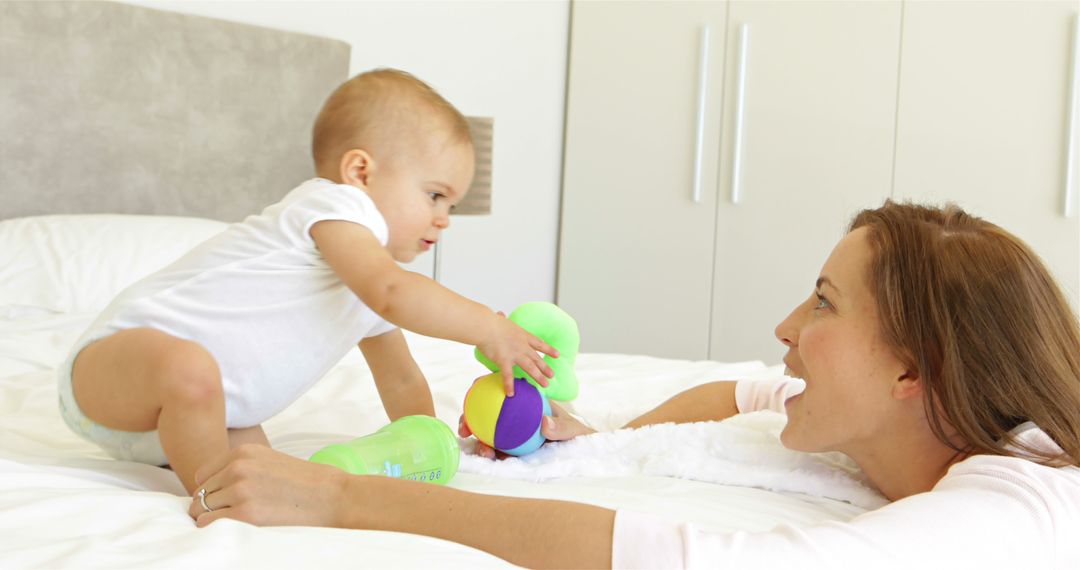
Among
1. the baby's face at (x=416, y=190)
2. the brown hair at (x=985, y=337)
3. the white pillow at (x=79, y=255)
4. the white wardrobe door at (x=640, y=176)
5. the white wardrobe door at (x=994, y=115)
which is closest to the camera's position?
the brown hair at (x=985, y=337)

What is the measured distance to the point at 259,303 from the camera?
1.41 metres

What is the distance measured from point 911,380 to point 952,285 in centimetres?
11

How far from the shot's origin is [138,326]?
4.52 feet

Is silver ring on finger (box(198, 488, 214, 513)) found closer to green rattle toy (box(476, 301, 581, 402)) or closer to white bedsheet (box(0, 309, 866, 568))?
white bedsheet (box(0, 309, 866, 568))

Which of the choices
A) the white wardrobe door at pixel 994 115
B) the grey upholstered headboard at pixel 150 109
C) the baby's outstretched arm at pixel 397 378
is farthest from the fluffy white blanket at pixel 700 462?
the white wardrobe door at pixel 994 115

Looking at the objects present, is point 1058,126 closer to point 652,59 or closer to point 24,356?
point 652,59

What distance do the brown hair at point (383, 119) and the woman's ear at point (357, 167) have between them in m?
0.01

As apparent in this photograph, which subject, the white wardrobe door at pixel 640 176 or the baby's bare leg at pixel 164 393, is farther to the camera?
the white wardrobe door at pixel 640 176

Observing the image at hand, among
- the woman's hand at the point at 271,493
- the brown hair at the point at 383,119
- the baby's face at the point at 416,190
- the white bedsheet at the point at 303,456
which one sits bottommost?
the white bedsheet at the point at 303,456

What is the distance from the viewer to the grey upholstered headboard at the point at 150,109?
2715mm

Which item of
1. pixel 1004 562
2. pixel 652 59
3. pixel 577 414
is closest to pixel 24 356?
pixel 577 414

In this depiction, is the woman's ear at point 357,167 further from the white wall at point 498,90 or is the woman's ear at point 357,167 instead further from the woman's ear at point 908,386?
the white wall at point 498,90

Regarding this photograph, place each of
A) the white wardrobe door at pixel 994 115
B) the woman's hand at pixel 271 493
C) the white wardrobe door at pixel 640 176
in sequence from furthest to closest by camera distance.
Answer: the white wardrobe door at pixel 640 176 < the white wardrobe door at pixel 994 115 < the woman's hand at pixel 271 493

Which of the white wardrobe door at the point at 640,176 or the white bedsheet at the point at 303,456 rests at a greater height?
the white wardrobe door at the point at 640,176
